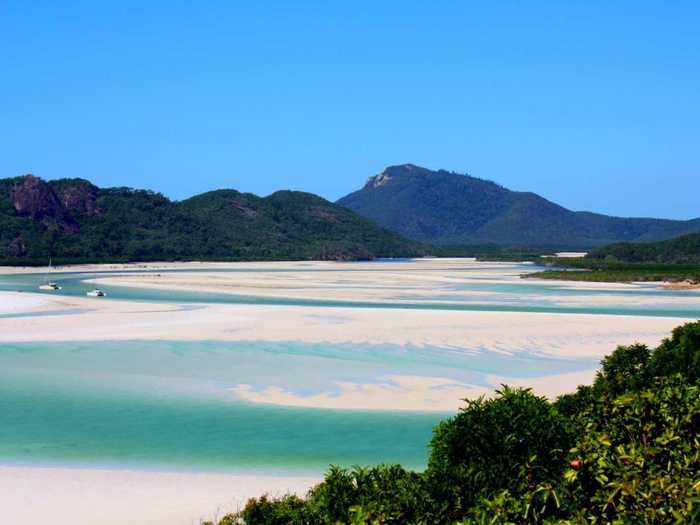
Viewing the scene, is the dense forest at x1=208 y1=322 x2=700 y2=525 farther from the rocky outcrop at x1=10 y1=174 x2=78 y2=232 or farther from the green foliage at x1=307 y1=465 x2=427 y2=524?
the rocky outcrop at x1=10 y1=174 x2=78 y2=232

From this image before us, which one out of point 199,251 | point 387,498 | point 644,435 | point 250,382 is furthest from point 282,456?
point 199,251

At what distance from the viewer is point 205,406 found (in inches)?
788

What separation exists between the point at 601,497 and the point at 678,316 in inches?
1518

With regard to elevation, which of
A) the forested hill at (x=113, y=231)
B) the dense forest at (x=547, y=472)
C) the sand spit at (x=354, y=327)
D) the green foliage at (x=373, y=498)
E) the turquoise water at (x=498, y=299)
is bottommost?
the sand spit at (x=354, y=327)

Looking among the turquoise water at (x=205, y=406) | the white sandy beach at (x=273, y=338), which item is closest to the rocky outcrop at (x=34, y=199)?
the white sandy beach at (x=273, y=338)

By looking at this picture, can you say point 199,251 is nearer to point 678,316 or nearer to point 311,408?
point 678,316

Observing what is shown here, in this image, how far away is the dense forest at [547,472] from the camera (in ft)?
20.8

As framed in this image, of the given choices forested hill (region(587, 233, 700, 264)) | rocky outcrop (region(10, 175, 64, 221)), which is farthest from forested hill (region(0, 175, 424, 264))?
forested hill (region(587, 233, 700, 264))

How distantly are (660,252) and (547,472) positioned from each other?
381 feet

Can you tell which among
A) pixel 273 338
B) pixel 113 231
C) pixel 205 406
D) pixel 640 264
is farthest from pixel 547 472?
pixel 113 231

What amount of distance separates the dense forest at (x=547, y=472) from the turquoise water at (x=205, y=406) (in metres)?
7.77

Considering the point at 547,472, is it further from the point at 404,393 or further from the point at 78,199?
the point at 78,199

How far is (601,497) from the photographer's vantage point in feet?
21.1

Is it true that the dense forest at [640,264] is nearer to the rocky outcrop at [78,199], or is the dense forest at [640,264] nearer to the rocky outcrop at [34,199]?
the rocky outcrop at [34,199]
